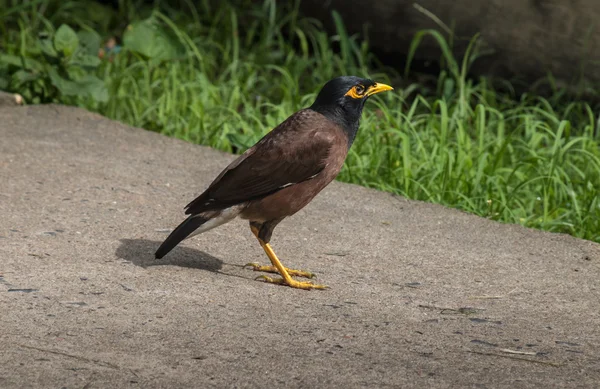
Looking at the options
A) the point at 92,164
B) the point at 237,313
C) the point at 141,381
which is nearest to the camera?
the point at 141,381

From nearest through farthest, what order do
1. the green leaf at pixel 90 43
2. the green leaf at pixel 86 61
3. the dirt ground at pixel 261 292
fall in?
1. the dirt ground at pixel 261 292
2. the green leaf at pixel 86 61
3. the green leaf at pixel 90 43

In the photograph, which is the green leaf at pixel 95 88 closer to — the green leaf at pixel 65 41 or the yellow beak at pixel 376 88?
the green leaf at pixel 65 41

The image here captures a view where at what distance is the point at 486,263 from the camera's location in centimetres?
473

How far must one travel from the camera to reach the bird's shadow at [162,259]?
4359 mm

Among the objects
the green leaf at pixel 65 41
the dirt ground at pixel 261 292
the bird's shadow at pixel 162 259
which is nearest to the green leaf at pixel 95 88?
the green leaf at pixel 65 41

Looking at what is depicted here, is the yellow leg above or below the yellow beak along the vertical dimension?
below

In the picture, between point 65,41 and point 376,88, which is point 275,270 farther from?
point 65,41

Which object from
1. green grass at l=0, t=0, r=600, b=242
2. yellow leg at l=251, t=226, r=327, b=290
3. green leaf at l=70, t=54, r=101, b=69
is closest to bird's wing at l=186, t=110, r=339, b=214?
yellow leg at l=251, t=226, r=327, b=290

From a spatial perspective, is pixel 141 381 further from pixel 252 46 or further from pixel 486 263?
pixel 252 46

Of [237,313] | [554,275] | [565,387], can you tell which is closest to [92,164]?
[237,313]

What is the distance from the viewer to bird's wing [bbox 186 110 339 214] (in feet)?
13.8

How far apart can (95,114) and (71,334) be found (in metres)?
3.57

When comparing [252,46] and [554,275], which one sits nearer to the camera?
[554,275]

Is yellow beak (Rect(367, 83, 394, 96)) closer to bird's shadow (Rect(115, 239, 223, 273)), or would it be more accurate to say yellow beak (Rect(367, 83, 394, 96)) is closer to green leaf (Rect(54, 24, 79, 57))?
bird's shadow (Rect(115, 239, 223, 273))
